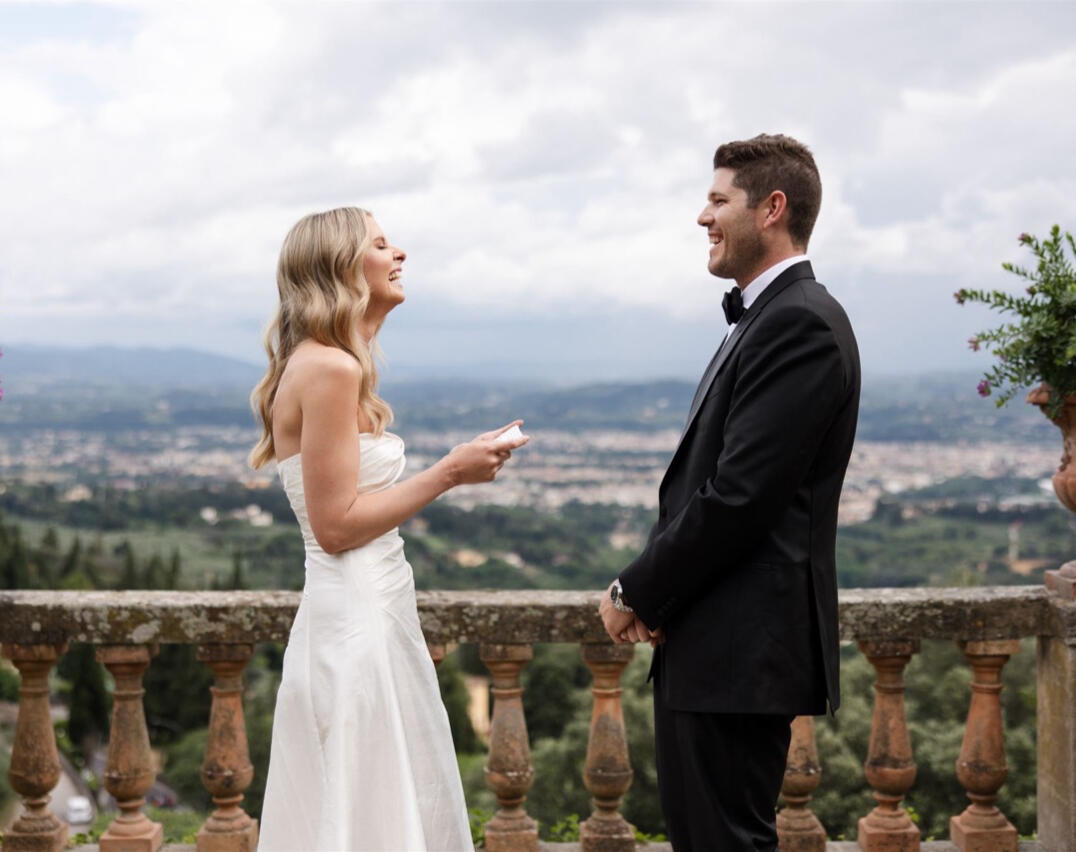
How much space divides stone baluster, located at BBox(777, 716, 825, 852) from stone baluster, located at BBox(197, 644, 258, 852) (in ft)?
6.08

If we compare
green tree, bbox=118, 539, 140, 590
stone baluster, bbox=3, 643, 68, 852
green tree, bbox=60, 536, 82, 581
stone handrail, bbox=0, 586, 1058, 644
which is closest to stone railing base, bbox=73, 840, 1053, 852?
stone baluster, bbox=3, 643, 68, 852

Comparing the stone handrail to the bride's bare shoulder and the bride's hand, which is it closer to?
the bride's hand

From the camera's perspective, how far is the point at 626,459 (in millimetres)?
97562

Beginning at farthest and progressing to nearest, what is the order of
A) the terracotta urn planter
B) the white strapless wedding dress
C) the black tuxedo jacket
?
the terracotta urn planter < the white strapless wedding dress < the black tuxedo jacket

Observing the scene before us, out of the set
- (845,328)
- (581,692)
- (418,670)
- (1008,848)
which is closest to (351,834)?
(418,670)

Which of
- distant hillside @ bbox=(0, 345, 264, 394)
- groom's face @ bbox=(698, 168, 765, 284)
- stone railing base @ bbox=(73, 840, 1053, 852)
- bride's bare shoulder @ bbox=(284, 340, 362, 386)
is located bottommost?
stone railing base @ bbox=(73, 840, 1053, 852)

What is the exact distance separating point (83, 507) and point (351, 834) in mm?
73830

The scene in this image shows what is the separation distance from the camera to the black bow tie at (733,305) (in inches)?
121

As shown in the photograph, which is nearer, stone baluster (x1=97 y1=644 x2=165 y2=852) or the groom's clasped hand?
the groom's clasped hand

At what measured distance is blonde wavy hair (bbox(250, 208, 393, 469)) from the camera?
297 centimetres

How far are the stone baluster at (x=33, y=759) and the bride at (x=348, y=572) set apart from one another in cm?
125

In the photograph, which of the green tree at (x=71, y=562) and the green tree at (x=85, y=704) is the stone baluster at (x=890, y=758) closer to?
the green tree at (x=85, y=704)

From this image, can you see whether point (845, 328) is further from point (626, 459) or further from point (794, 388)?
point (626, 459)

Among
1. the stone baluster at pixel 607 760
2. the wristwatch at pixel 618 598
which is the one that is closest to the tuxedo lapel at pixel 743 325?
the wristwatch at pixel 618 598
